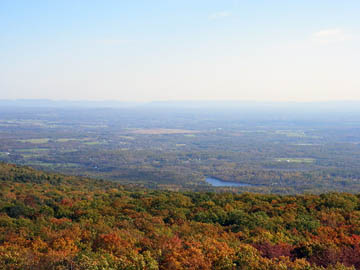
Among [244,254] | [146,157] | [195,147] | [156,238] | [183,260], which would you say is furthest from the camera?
[195,147]

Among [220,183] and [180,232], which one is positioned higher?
[180,232]

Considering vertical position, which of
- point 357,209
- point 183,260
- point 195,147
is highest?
point 183,260

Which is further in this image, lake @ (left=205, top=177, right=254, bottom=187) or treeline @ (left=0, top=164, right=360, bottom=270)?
lake @ (left=205, top=177, right=254, bottom=187)

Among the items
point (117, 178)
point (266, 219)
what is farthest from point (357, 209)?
point (117, 178)

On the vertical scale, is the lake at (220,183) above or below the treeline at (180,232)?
below

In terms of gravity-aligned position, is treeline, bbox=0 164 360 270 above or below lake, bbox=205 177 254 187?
above

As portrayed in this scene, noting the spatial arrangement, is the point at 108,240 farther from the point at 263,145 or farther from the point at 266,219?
the point at 263,145

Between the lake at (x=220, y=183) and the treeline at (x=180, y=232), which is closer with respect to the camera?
the treeline at (x=180, y=232)

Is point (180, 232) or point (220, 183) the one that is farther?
point (220, 183)
